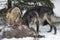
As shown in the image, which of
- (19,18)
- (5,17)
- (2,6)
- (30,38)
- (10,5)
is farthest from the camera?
(2,6)

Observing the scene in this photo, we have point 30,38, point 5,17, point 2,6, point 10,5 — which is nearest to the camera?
point 30,38

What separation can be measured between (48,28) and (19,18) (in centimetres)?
119

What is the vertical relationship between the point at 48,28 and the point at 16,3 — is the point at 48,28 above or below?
below

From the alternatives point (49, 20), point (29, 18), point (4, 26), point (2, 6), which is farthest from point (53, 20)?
point (2, 6)

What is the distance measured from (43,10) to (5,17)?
48.7 inches

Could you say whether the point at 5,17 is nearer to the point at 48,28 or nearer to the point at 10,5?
the point at 10,5

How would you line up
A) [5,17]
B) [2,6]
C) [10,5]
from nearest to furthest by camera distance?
[5,17] < [10,5] < [2,6]

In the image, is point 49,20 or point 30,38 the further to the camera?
point 49,20

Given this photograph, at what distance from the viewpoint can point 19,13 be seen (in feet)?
24.1

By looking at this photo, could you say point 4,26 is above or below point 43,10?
below

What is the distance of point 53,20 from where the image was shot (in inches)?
301

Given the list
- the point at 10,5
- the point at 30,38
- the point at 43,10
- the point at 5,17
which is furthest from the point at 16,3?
the point at 30,38

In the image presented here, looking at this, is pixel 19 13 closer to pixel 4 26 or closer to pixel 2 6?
pixel 4 26

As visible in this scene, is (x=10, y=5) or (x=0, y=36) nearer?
(x=0, y=36)
